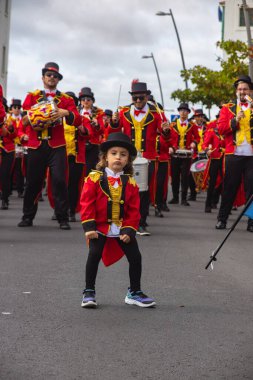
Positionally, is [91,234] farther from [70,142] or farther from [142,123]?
[70,142]

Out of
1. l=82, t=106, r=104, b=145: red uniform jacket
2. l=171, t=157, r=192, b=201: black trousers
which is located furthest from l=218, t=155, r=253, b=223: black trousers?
l=171, t=157, r=192, b=201: black trousers

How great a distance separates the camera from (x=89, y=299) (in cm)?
733

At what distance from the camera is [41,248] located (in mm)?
11047

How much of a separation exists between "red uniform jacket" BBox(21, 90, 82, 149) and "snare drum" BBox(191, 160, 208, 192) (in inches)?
349

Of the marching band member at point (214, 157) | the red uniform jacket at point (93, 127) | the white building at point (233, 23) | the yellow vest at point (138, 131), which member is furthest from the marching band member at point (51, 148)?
the white building at point (233, 23)

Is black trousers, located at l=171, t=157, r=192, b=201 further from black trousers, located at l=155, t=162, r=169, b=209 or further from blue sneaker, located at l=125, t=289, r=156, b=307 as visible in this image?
blue sneaker, located at l=125, t=289, r=156, b=307

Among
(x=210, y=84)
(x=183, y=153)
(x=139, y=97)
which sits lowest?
(x=183, y=153)

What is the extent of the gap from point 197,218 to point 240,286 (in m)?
8.25

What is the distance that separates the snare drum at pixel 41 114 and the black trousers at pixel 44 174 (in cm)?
43

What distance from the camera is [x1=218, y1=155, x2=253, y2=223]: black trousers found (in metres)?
14.2

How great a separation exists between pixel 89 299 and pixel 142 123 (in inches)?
247

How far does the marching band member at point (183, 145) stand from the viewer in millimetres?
21141

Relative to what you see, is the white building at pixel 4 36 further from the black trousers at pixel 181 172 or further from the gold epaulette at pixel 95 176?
the gold epaulette at pixel 95 176

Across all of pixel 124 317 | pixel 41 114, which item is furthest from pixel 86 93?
pixel 124 317
